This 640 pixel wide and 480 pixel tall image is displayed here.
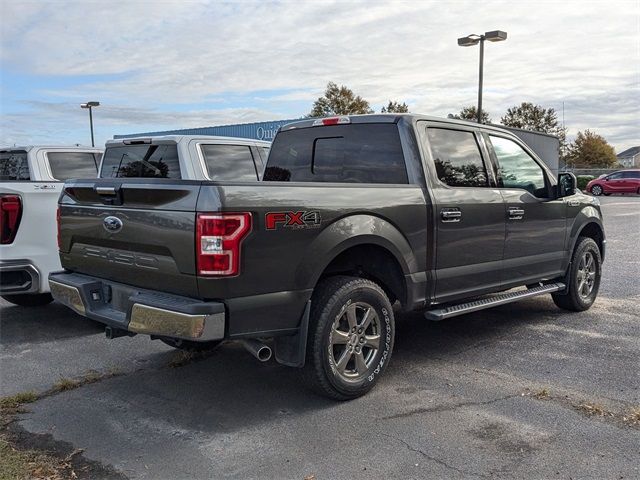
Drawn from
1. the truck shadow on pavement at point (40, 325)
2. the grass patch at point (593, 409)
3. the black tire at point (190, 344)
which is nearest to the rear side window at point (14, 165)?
the truck shadow on pavement at point (40, 325)

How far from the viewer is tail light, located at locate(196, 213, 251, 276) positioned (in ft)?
11.3

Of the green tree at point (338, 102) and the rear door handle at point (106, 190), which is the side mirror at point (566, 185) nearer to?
the rear door handle at point (106, 190)

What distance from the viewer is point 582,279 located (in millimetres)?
6750

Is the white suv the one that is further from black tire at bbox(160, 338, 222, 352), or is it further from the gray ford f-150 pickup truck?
black tire at bbox(160, 338, 222, 352)

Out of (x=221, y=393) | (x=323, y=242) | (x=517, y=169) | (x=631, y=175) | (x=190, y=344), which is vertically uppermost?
(x=517, y=169)

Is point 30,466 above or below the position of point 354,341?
below

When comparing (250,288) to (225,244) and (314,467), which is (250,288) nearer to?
(225,244)

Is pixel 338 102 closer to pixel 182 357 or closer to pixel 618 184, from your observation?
pixel 618 184

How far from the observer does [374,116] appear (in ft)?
16.4

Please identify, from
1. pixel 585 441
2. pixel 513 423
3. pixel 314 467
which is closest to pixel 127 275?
pixel 314 467

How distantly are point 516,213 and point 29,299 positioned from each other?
5.38 m

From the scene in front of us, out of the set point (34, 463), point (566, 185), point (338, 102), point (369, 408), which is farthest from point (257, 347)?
point (338, 102)

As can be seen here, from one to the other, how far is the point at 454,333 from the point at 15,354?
4.05 meters

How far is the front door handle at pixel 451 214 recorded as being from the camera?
476 centimetres
